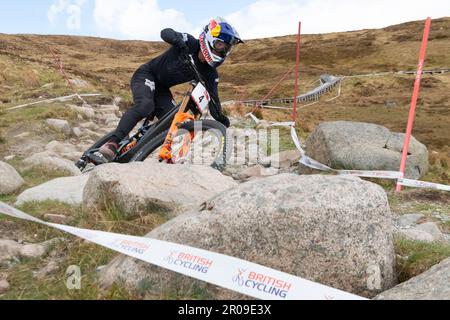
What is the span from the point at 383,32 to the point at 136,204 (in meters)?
92.8

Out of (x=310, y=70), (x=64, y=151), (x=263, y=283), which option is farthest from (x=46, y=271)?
(x=310, y=70)

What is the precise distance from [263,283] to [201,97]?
3.85m

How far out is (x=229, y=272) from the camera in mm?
2869

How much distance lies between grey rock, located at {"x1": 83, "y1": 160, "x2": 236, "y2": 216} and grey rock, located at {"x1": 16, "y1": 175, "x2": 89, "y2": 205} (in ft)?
2.39

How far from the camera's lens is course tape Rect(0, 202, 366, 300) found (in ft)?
8.89

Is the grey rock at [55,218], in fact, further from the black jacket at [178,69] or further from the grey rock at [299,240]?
the black jacket at [178,69]

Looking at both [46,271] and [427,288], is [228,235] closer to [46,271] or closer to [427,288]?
[427,288]

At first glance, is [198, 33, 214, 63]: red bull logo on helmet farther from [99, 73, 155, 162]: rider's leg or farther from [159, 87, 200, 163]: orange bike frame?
[99, 73, 155, 162]: rider's leg

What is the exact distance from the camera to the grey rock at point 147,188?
4.10 metres

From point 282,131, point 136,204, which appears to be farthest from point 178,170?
point 282,131

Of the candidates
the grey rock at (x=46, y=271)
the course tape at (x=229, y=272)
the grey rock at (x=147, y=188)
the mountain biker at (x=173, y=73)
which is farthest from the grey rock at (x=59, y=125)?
the course tape at (x=229, y=272)

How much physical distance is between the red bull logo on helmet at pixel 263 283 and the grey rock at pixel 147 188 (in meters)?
1.24

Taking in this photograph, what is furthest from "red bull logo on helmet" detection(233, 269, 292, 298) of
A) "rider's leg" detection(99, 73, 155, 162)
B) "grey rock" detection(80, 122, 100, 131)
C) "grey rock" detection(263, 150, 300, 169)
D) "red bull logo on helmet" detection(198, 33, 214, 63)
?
"grey rock" detection(80, 122, 100, 131)
